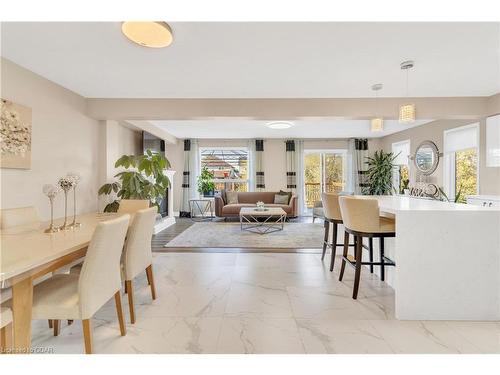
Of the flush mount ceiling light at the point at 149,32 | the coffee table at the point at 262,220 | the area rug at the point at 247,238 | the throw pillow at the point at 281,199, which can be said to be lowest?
the area rug at the point at 247,238

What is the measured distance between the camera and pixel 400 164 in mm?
7113

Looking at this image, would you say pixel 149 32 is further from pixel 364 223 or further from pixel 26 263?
pixel 364 223

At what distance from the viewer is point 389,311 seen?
222 centimetres

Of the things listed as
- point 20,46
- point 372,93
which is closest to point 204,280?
point 20,46

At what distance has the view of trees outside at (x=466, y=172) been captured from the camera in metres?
4.86

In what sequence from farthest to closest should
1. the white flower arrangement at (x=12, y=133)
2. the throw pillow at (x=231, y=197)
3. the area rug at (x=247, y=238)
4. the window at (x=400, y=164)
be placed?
the throw pillow at (x=231, y=197), the window at (x=400, y=164), the area rug at (x=247, y=238), the white flower arrangement at (x=12, y=133)

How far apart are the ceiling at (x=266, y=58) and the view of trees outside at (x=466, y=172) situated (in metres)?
1.58

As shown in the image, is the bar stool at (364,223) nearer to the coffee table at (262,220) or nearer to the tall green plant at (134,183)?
the coffee table at (262,220)

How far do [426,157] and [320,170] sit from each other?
9.62 feet

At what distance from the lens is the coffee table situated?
5712 mm

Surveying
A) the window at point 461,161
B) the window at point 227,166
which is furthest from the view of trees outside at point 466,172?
the window at point 227,166

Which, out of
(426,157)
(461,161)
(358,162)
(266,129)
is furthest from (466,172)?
(266,129)
